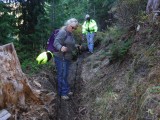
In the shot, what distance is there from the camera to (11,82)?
6719 mm

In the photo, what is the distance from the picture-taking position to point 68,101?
887cm

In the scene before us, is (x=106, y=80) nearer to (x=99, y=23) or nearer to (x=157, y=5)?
(x=157, y=5)

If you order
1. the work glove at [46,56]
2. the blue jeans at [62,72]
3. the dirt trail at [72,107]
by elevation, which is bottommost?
the dirt trail at [72,107]

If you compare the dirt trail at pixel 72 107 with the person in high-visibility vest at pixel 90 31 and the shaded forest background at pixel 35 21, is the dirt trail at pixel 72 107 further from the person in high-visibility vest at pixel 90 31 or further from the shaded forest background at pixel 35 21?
the person in high-visibility vest at pixel 90 31


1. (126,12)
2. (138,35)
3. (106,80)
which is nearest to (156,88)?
(106,80)

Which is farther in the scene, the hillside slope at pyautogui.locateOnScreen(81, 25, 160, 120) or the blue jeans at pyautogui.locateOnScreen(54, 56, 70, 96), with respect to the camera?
the blue jeans at pyautogui.locateOnScreen(54, 56, 70, 96)

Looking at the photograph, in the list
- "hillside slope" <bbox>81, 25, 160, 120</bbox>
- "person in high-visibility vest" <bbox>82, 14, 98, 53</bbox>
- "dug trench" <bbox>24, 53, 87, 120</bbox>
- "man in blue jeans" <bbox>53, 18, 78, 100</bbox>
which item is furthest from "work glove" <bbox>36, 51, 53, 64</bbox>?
"person in high-visibility vest" <bbox>82, 14, 98, 53</bbox>

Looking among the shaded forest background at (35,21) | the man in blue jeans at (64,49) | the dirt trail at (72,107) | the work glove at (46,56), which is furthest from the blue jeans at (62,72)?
the shaded forest background at (35,21)

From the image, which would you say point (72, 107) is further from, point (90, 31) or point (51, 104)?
point (90, 31)

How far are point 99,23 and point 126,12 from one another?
1397 centimetres

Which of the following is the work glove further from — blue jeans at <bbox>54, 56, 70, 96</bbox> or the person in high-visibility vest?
the person in high-visibility vest

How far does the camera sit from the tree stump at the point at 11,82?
258 inches

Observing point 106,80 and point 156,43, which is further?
point 106,80

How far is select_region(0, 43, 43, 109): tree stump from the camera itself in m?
6.55
